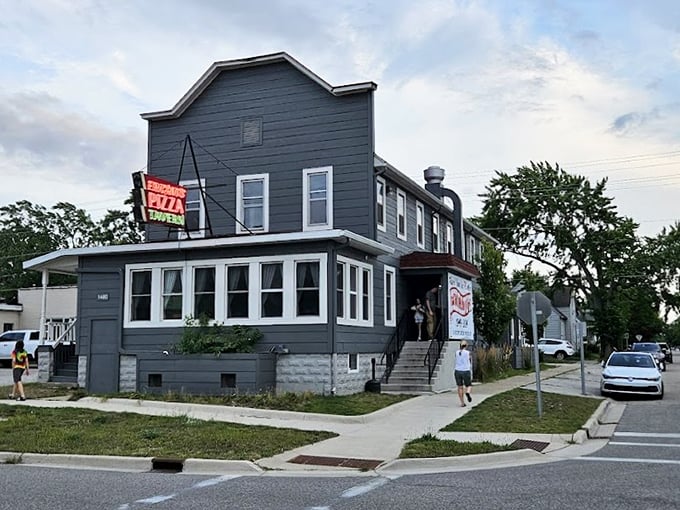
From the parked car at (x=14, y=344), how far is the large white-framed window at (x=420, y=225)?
2137cm

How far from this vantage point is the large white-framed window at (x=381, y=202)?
2305 cm

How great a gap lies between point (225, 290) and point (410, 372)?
613cm

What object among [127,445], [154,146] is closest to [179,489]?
[127,445]

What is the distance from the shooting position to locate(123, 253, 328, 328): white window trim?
19.8 meters

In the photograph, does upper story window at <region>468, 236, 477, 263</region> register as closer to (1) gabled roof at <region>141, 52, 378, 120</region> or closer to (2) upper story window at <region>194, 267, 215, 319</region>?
(1) gabled roof at <region>141, 52, 378, 120</region>

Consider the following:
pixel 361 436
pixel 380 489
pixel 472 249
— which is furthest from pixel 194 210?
pixel 380 489

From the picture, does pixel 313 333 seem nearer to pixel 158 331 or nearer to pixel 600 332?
pixel 158 331

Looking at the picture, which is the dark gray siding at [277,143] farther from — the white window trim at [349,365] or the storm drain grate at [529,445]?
the storm drain grate at [529,445]

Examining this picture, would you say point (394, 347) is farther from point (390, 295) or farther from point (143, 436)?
point (143, 436)

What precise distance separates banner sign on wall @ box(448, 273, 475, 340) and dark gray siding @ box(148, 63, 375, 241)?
445 cm

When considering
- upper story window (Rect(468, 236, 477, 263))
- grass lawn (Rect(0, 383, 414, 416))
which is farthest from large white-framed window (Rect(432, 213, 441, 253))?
grass lawn (Rect(0, 383, 414, 416))

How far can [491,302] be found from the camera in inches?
1188

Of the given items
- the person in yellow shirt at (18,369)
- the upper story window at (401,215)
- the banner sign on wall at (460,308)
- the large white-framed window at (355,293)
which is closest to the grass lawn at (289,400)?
the person in yellow shirt at (18,369)

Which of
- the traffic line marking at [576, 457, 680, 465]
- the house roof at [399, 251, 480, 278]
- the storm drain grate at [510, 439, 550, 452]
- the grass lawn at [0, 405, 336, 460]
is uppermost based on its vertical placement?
the house roof at [399, 251, 480, 278]
